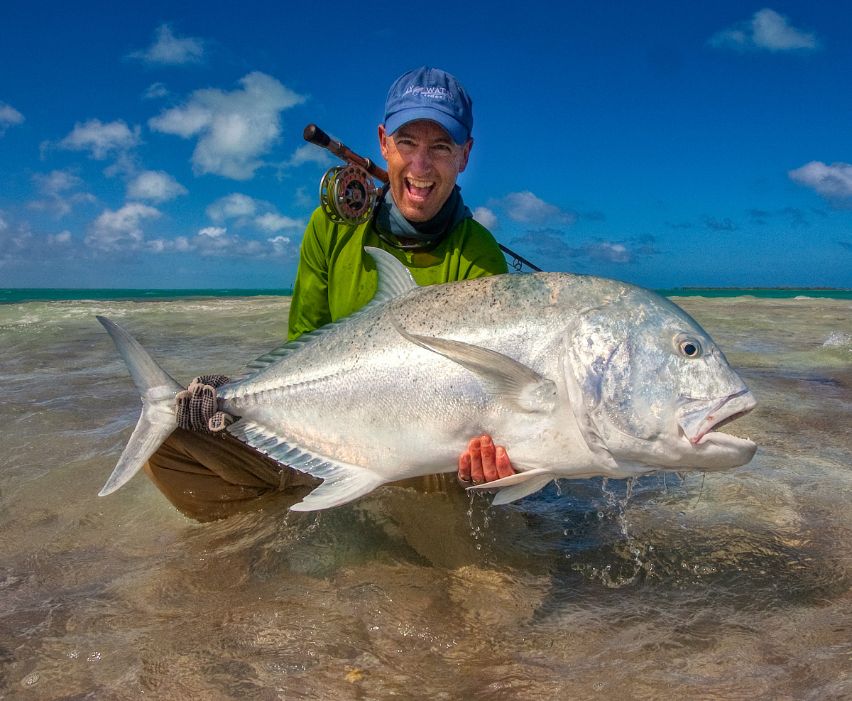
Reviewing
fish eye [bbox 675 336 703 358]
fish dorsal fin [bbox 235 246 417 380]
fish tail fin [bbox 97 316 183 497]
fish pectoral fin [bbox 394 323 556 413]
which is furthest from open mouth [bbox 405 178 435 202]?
fish eye [bbox 675 336 703 358]

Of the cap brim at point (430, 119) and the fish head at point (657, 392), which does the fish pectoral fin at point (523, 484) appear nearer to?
the fish head at point (657, 392)

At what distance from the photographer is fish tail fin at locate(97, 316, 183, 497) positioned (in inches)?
100

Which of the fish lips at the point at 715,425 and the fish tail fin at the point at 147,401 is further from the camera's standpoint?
the fish tail fin at the point at 147,401

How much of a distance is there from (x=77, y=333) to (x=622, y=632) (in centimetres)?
1188

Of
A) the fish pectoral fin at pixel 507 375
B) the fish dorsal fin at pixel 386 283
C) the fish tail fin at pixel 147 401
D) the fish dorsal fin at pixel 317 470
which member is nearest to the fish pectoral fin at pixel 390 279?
the fish dorsal fin at pixel 386 283

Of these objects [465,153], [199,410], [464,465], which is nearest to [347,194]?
[465,153]

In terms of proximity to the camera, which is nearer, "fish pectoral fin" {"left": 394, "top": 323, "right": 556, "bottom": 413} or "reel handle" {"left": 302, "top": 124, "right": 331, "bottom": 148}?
"fish pectoral fin" {"left": 394, "top": 323, "right": 556, "bottom": 413}

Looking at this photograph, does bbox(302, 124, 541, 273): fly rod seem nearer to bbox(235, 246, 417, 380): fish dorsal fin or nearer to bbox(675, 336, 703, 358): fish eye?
bbox(235, 246, 417, 380): fish dorsal fin

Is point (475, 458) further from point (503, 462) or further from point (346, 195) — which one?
point (346, 195)

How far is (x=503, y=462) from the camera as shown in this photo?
2172 millimetres

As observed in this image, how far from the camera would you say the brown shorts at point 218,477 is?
2.96 m

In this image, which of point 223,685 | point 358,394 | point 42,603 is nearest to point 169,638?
point 223,685

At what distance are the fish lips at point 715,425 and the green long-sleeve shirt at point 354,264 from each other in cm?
162

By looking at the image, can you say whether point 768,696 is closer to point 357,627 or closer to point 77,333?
point 357,627
